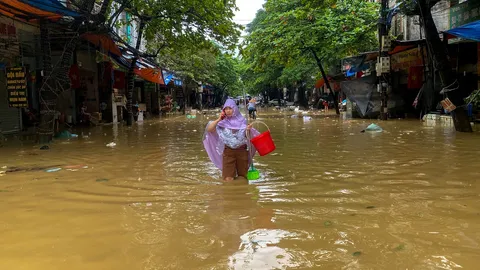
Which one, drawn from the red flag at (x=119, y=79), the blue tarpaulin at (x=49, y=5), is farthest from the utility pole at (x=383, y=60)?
the red flag at (x=119, y=79)

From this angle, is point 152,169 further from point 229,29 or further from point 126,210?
point 229,29

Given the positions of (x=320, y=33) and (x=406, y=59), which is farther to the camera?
(x=320, y=33)

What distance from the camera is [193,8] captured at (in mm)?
15992

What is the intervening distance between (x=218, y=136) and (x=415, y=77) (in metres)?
14.8

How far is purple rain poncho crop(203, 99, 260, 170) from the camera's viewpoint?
6.16m

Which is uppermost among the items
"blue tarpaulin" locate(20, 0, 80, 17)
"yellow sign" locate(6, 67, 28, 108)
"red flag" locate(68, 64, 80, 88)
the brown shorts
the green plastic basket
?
"blue tarpaulin" locate(20, 0, 80, 17)

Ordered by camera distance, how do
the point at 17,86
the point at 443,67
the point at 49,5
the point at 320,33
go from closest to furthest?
the point at 49,5 → the point at 17,86 → the point at 443,67 → the point at 320,33

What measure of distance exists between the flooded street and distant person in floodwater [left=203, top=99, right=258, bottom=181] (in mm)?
296

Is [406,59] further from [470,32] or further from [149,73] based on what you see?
[149,73]

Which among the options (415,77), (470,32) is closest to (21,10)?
(470,32)

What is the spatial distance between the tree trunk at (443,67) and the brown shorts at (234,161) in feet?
28.1

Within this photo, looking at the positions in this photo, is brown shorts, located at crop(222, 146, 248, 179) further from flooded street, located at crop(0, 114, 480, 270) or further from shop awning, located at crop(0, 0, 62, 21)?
shop awning, located at crop(0, 0, 62, 21)

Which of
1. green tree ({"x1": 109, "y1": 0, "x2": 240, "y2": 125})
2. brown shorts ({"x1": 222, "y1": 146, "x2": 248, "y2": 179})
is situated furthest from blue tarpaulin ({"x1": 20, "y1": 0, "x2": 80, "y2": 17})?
brown shorts ({"x1": 222, "y1": 146, "x2": 248, "y2": 179})

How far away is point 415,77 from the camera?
18516 mm
